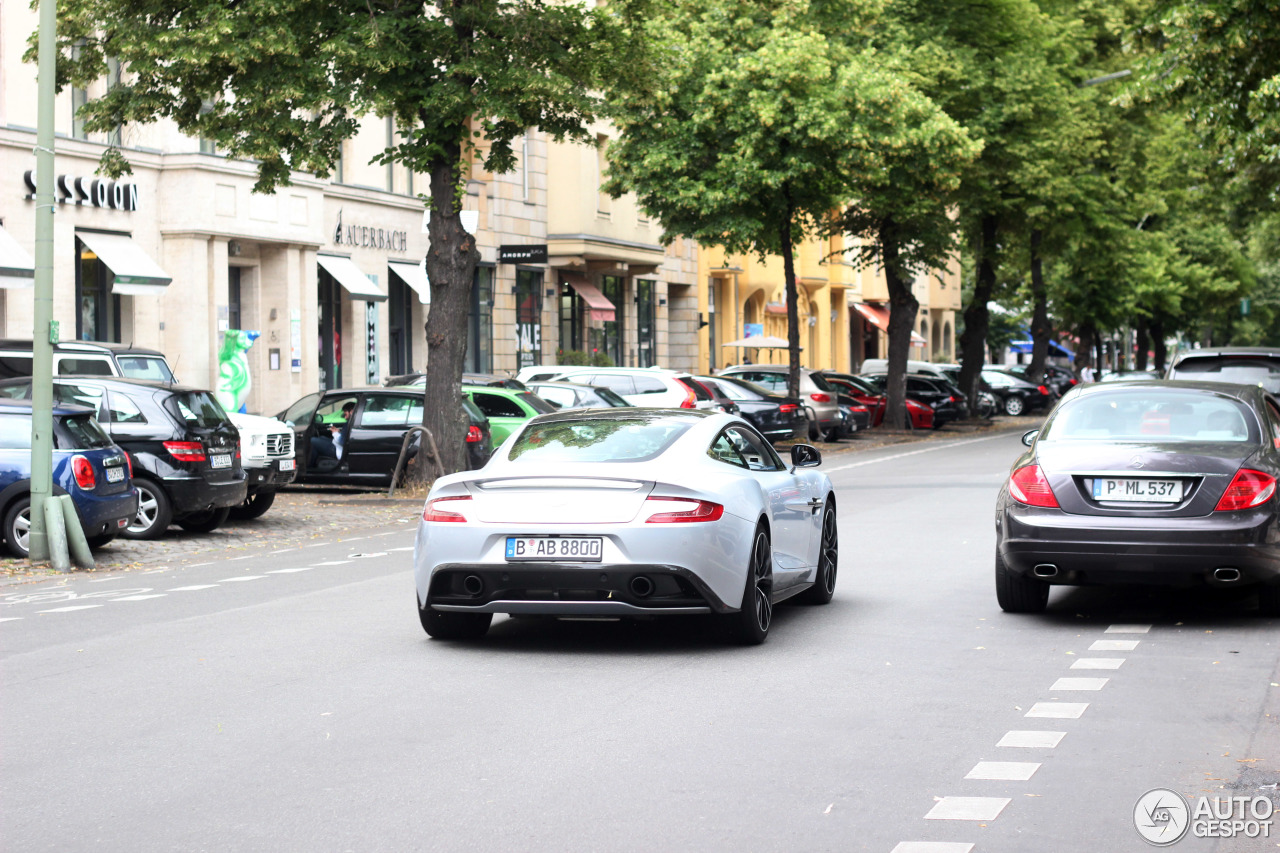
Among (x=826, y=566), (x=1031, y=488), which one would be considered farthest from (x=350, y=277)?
(x=1031, y=488)

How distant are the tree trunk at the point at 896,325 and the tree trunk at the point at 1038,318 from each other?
6161mm

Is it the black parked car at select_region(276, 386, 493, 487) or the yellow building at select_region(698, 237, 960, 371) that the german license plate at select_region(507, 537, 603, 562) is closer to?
the black parked car at select_region(276, 386, 493, 487)

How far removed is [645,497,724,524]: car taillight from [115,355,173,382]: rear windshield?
1551cm

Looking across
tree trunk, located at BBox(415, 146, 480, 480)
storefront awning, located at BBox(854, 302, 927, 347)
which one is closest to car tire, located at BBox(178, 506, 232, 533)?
tree trunk, located at BBox(415, 146, 480, 480)

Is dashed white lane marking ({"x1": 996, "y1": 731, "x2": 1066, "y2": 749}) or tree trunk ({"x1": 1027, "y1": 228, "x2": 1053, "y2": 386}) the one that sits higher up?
tree trunk ({"x1": 1027, "y1": 228, "x2": 1053, "y2": 386})

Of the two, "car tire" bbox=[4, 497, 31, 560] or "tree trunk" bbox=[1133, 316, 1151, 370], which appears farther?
"tree trunk" bbox=[1133, 316, 1151, 370]

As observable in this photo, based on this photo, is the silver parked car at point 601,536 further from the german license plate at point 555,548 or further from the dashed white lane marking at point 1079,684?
the dashed white lane marking at point 1079,684

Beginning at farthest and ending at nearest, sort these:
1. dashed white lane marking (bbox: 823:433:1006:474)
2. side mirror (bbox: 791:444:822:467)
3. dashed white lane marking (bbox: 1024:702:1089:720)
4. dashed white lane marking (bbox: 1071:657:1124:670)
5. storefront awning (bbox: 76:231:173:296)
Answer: storefront awning (bbox: 76:231:173:296)
dashed white lane marking (bbox: 823:433:1006:474)
side mirror (bbox: 791:444:822:467)
dashed white lane marking (bbox: 1071:657:1124:670)
dashed white lane marking (bbox: 1024:702:1089:720)

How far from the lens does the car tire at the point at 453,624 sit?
381 inches

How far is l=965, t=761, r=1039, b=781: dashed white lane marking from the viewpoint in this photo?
6332 mm

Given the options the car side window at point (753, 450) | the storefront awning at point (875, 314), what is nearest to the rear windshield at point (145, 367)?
the car side window at point (753, 450)

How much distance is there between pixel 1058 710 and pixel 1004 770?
1307mm

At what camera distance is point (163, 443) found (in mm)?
16875

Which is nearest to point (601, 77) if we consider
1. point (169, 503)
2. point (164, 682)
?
point (169, 503)
